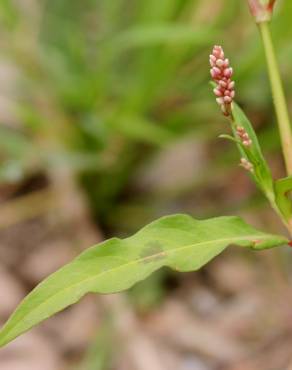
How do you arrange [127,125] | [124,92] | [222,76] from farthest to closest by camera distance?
[124,92]
[127,125]
[222,76]

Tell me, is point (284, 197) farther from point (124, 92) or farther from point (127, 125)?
point (124, 92)

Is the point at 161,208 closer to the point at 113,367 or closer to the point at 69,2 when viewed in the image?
the point at 113,367

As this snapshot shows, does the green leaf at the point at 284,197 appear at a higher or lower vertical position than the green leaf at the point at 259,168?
lower

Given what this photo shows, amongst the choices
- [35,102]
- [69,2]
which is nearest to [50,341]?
[35,102]

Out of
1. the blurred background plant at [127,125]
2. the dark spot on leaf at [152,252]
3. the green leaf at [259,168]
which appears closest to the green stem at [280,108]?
the green leaf at [259,168]

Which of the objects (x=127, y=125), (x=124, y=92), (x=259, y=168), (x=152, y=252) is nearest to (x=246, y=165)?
(x=259, y=168)

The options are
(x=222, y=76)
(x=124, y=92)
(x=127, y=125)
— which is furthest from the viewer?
(x=124, y=92)

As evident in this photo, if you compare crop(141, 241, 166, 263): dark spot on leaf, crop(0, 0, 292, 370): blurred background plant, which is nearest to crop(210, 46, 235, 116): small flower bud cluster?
crop(141, 241, 166, 263): dark spot on leaf

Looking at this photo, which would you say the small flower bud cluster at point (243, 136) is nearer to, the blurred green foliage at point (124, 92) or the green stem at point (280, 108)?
the green stem at point (280, 108)
